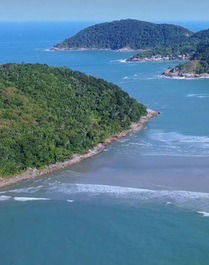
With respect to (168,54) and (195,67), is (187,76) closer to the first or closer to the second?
(195,67)

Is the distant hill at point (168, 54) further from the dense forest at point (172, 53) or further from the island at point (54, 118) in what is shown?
the island at point (54, 118)

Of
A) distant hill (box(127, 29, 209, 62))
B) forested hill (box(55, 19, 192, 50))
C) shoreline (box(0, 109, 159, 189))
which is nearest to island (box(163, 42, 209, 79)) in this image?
distant hill (box(127, 29, 209, 62))

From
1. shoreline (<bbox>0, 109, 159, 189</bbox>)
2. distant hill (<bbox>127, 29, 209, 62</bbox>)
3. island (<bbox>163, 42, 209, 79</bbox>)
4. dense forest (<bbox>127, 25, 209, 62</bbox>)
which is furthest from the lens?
dense forest (<bbox>127, 25, 209, 62</bbox>)

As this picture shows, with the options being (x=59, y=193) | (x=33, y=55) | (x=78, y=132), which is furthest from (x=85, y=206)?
A: (x=33, y=55)

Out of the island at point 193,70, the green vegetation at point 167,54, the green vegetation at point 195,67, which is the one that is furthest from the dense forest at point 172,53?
the island at point 193,70

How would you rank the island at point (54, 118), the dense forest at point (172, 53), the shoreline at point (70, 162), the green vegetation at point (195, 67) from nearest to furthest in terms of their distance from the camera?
1. the shoreline at point (70, 162)
2. the island at point (54, 118)
3. the green vegetation at point (195, 67)
4. the dense forest at point (172, 53)

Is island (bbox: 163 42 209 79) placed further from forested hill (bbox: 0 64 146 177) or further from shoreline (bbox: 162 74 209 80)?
forested hill (bbox: 0 64 146 177)

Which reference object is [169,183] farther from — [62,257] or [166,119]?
[166,119]

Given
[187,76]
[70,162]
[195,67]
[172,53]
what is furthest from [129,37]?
[70,162]
